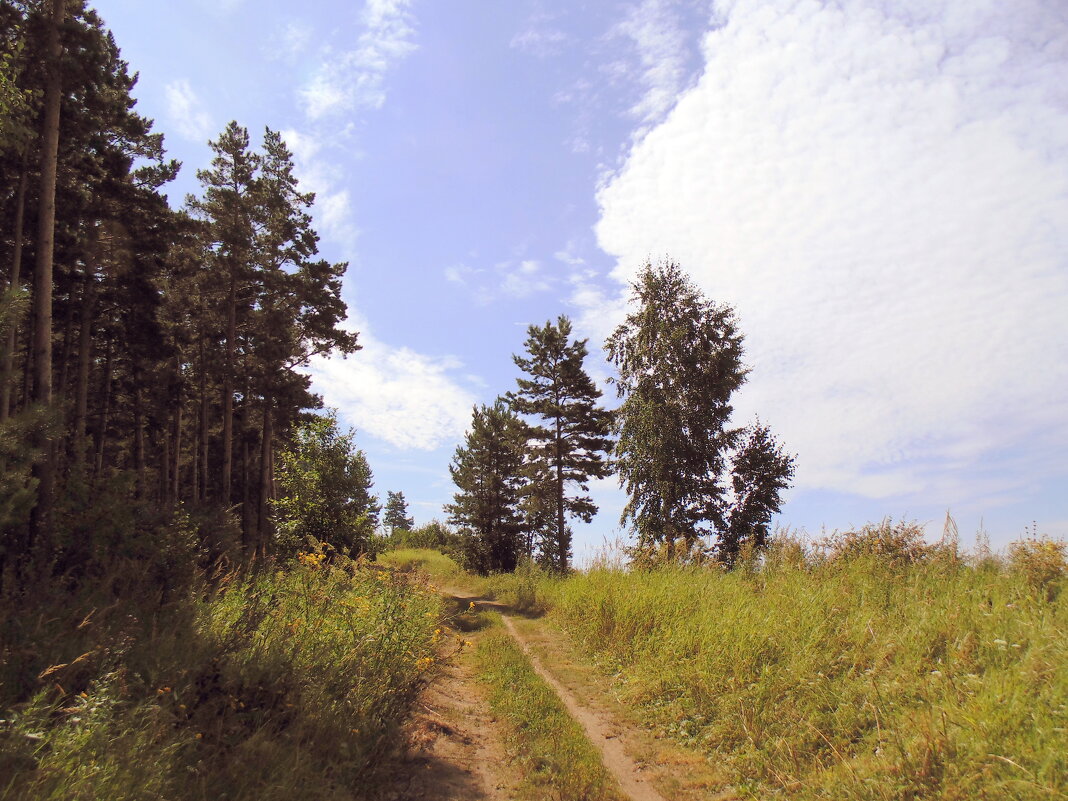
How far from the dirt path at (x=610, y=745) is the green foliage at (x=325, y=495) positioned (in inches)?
390

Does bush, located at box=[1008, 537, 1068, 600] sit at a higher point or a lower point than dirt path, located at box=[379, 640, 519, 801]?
higher

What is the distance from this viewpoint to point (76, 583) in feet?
22.7

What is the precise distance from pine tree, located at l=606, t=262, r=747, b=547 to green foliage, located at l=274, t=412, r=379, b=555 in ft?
36.9

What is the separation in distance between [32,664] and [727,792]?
641 cm

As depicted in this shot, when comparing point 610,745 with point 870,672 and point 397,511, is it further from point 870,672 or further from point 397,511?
point 397,511

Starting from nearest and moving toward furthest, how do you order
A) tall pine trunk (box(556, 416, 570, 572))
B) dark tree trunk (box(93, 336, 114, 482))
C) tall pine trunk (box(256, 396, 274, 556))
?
tall pine trunk (box(256, 396, 274, 556)) → dark tree trunk (box(93, 336, 114, 482)) → tall pine trunk (box(556, 416, 570, 572))

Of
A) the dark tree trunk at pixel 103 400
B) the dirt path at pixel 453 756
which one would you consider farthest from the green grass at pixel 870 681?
the dark tree trunk at pixel 103 400

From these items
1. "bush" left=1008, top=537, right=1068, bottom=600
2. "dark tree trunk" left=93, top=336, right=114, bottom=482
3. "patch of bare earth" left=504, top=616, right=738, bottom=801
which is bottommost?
"patch of bare earth" left=504, top=616, right=738, bottom=801

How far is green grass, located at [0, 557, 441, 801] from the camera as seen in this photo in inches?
134

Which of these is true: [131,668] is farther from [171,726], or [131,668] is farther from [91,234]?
[91,234]

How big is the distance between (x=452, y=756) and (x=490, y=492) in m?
28.7

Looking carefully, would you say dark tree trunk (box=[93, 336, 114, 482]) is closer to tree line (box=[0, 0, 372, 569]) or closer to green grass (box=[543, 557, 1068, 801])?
tree line (box=[0, 0, 372, 569])

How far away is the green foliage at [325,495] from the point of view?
1638 centimetres

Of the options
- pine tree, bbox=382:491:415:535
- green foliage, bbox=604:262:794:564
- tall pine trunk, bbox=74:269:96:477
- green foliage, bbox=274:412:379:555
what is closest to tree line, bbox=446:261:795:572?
green foliage, bbox=604:262:794:564
